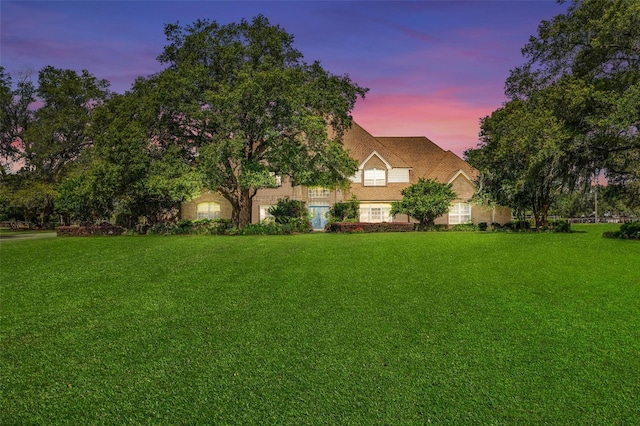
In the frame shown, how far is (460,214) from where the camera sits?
41.8m

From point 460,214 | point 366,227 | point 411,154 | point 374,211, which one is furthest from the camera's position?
point 411,154

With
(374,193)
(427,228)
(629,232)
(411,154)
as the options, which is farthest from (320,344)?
(411,154)

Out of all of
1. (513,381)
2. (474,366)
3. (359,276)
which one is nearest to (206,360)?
(474,366)

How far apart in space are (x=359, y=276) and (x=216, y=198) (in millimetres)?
31908

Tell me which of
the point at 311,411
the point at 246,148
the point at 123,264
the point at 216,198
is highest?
the point at 246,148

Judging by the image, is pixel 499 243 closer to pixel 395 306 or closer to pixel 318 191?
pixel 395 306

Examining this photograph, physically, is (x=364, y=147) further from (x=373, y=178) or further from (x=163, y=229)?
(x=163, y=229)

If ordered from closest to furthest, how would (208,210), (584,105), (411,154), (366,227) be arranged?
(584,105)
(366,227)
(208,210)
(411,154)

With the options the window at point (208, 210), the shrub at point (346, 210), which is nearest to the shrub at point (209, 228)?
the shrub at point (346, 210)

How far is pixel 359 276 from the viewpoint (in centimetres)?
1274

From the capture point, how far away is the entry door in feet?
136

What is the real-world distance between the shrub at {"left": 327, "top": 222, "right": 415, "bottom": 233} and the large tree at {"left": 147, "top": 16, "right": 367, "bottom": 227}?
10.3 ft

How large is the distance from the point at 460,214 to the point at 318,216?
43.3 feet

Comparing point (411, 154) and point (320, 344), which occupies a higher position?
point (411, 154)
